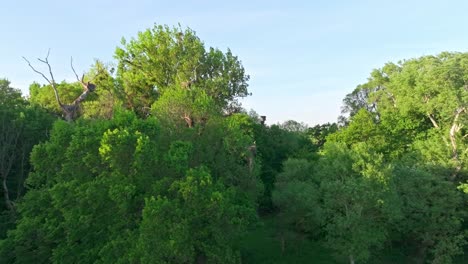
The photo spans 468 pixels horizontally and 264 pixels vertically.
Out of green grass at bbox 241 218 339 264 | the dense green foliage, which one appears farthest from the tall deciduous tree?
green grass at bbox 241 218 339 264

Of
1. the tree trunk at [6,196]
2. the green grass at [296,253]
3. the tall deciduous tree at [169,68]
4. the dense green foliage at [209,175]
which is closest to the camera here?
the dense green foliage at [209,175]

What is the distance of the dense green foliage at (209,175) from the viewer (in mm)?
21000

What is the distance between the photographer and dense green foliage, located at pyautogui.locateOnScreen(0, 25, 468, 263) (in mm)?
21000

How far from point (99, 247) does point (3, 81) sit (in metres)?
35.3

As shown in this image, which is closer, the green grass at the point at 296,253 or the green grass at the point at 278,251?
the green grass at the point at 296,253

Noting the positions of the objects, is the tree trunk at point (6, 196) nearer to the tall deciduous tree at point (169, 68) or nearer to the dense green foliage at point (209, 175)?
the dense green foliage at point (209, 175)

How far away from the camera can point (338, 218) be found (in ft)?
99.3

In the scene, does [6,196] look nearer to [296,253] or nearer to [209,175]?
[209,175]

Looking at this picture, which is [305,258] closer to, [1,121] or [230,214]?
[230,214]

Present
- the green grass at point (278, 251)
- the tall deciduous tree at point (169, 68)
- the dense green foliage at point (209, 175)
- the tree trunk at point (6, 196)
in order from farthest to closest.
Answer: the tall deciduous tree at point (169, 68)
the green grass at point (278, 251)
the tree trunk at point (6, 196)
the dense green foliage at point (209, 175)

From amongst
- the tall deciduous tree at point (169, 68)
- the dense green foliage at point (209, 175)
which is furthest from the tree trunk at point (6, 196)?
the tall deciduous tree at point (169, 68)

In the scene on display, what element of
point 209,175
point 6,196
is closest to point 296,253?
point 209,175

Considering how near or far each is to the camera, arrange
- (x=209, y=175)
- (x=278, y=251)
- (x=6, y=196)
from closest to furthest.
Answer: (x=209, y=175)
(x=6, y=196)
(x=278, y=251)

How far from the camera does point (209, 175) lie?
2111cm
